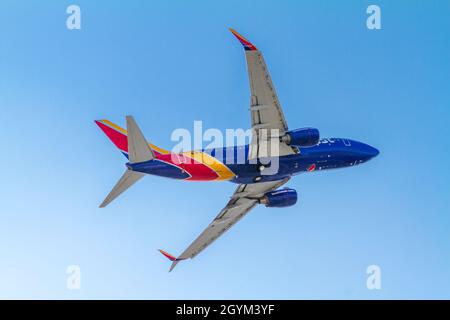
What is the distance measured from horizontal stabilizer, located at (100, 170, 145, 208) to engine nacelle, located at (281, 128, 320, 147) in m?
12.5

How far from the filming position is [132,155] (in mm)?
52875

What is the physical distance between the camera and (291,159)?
5972 cm

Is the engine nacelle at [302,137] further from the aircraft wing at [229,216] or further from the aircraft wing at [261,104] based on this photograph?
the aircraft wing at [229,216]

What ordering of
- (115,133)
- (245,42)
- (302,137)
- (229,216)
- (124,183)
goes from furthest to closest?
(229,216), (115,133), (302,137), (124,183), (245,42)

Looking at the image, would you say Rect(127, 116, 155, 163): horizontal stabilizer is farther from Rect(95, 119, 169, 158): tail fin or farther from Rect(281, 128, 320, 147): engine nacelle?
Rect(281, 128, 320, 147): engine nacelle

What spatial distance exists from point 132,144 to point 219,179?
32.3 ft

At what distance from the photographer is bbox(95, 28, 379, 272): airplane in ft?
172

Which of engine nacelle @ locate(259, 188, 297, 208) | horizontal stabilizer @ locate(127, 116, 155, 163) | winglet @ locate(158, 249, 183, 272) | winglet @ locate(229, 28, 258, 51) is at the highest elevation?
winglet @ locate(229, 28, 258, 51)

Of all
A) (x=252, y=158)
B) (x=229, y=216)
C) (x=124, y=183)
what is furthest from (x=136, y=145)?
(x=229, y=216)

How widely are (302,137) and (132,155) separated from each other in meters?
14.2

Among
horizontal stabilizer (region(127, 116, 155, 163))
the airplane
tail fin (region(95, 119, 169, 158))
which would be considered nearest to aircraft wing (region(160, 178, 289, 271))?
the airplane

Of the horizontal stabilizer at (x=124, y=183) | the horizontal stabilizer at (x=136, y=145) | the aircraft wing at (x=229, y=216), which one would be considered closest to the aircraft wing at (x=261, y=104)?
the aircraft wing at (x=229, y=216)

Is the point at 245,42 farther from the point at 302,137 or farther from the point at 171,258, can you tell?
the point at 171,258
